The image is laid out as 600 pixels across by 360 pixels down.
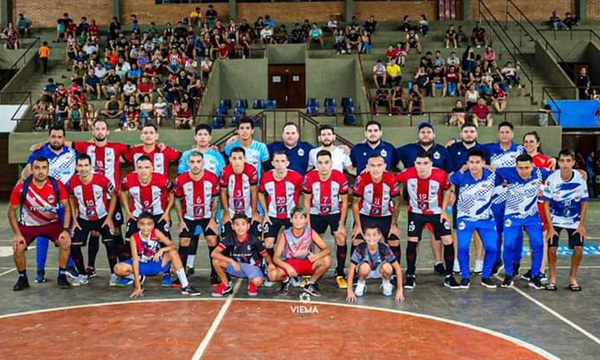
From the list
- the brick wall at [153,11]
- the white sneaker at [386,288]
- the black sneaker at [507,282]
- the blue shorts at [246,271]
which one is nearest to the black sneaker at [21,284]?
the blue shorts at [246,271]

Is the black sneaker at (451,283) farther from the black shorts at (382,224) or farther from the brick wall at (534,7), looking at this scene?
the brick wall at (534,7)

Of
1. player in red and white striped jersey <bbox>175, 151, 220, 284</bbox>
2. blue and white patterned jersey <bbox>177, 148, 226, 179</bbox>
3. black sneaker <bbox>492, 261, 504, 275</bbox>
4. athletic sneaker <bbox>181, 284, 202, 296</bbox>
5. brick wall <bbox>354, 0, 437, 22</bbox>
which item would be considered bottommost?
athletic sneaker <bbox>181, 284, 202, 296</bbox>

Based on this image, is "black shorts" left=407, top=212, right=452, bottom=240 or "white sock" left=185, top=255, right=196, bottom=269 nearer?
"black shorts" left=407, top=212, right=452, bottom=240

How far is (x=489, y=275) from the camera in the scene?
10281mm

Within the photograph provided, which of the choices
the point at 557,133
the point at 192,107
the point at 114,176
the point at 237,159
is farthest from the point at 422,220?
the point at 192,107

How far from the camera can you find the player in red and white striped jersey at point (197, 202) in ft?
34.4

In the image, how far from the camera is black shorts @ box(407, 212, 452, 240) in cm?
1030

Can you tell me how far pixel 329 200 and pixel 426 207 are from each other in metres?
1.53

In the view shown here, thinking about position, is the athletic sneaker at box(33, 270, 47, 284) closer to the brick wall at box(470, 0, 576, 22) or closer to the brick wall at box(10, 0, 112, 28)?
the brick wall at box(10, 0, 112, 28)

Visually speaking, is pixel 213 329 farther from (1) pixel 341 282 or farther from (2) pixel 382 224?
(2) pixel 382 224

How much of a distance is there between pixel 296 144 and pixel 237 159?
1398mm

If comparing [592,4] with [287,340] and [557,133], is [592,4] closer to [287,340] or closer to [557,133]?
[557,133]

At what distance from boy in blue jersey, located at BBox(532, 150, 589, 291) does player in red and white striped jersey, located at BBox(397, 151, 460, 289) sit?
1523 mm

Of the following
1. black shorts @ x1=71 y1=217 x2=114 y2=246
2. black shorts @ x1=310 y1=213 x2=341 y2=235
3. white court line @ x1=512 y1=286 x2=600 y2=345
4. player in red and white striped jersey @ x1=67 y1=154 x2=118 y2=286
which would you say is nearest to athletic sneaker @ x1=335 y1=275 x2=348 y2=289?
black shorts @ x1=310 y1=213 x2=341 y2=235
